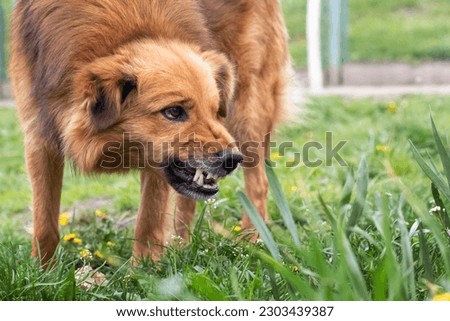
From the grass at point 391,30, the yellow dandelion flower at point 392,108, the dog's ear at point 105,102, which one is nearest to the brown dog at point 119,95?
the dog's ear at point 105,102

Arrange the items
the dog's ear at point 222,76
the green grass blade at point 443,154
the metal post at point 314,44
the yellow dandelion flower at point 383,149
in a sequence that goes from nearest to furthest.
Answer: the green grass blade at point 443,154, the dog's ear at point 222,76, the yellow dandelion flower at point 383,149, the metal post at point 314,44

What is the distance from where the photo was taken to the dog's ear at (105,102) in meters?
3.67

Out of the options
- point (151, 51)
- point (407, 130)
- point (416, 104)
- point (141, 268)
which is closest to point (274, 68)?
point (151, 51)

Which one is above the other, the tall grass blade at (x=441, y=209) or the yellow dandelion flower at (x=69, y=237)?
the tall grass blade at (x=441, y=209)

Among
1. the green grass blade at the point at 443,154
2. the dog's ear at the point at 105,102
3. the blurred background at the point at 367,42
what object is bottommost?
the blurred background at the point at 367,42

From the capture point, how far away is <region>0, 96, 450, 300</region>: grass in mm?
2789

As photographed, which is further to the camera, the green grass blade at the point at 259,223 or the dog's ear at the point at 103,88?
the dog's ear at the point at 103,88

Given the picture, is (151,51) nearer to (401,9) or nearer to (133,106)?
(133,106)

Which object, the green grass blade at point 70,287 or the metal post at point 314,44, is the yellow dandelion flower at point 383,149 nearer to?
the green grass blade at point 70,287

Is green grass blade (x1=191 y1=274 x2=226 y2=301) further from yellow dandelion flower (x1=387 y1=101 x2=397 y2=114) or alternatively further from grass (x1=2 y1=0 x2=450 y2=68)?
grass (x1=2 y1=0 x2=450 y2=68)

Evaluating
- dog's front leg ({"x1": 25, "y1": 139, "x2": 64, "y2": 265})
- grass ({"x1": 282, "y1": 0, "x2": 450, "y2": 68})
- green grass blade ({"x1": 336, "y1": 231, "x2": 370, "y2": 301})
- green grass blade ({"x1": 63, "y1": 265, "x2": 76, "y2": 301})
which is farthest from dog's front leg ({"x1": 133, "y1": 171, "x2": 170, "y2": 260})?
grass ({"x1": 282, "y1": 0, "x2": 450, "y2": 68})

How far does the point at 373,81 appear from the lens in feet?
39.7
